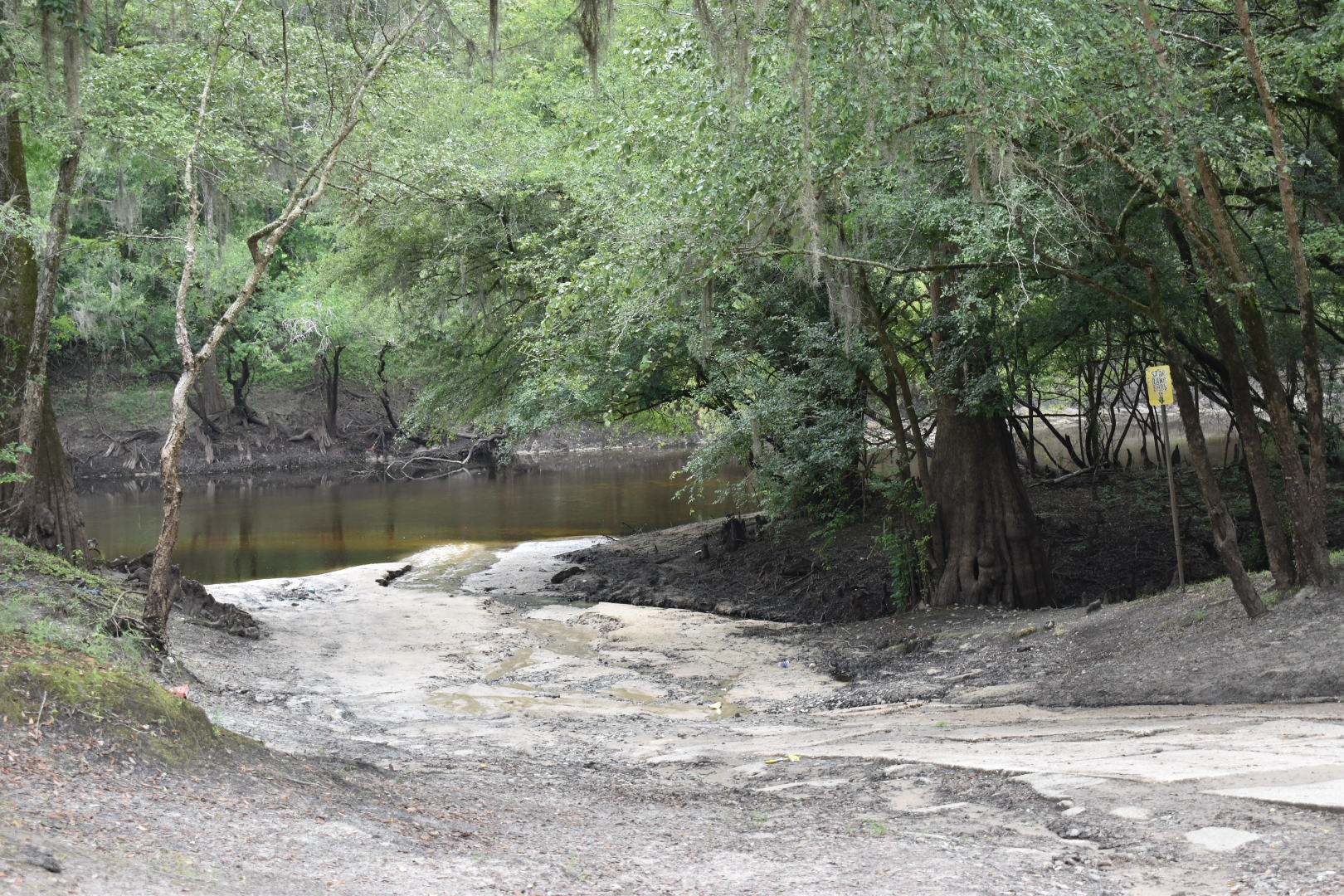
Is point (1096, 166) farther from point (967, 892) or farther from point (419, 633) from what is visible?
point (419, 633)

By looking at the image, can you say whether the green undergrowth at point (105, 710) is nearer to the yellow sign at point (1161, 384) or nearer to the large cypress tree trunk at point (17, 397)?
the large cypress tree trunk at point (17, 397)

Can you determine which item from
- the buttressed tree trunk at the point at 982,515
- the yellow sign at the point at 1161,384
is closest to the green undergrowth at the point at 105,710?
the yellow sign at the point at 1161,384

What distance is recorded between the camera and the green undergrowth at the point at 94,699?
5695 mm

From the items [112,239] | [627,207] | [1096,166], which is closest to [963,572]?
[1096,166]

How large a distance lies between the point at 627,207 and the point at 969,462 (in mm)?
5556

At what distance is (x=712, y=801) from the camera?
21.2 feet

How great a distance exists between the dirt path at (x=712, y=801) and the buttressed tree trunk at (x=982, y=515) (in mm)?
3317

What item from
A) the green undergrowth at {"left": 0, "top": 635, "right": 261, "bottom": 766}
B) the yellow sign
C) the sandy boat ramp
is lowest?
the sandy boat ramp

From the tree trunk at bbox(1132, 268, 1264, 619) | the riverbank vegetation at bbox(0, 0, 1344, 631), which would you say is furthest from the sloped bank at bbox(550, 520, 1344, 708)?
the riverbank vegetation at bbox(0, 0, 1344, 631)

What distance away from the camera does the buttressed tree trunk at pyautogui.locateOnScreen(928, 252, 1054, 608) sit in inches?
556

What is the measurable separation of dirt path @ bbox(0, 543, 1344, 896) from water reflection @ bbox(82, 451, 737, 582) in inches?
570

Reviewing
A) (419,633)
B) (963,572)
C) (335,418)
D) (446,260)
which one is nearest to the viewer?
(963,572)

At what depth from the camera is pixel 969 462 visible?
14414 mm

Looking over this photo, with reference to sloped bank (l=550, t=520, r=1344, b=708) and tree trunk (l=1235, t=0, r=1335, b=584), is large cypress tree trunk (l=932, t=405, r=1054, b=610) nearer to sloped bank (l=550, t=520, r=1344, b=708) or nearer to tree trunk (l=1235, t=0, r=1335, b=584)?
sloped bank (l=550, t=520, r=1344, b=708)
